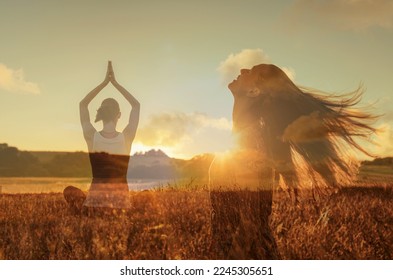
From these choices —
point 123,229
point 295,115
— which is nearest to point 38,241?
point 123,229

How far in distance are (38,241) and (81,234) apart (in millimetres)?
502

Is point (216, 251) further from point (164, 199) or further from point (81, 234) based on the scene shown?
point (164, 199)

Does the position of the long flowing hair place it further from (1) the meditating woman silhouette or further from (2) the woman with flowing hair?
(1) the meditating woman silhouette

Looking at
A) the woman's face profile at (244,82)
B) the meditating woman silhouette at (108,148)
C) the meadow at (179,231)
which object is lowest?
the meadow at (179,231)

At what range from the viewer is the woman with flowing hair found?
19.9 feet

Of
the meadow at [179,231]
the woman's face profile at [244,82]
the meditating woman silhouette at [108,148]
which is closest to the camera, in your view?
the meadow at [179,231]

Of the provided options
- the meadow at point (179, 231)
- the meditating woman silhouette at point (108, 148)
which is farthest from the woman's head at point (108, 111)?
the meadow at point (179, 231)

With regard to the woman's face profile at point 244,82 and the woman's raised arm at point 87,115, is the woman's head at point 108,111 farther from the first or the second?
the woman's face profile at point 244,82

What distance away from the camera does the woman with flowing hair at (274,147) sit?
6.06m

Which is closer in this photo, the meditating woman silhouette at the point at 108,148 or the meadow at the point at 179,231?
the meadow at the point at 179,231

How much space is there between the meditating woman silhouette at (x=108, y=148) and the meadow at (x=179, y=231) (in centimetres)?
28

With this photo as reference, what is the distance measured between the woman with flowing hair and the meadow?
0.33 m

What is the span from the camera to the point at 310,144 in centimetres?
627

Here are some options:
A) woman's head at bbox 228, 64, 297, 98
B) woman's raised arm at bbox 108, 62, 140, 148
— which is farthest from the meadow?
woman's head at bbox 228, 64, 297, 98
